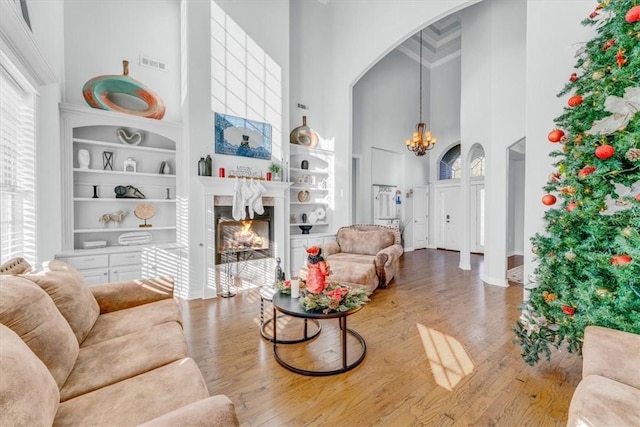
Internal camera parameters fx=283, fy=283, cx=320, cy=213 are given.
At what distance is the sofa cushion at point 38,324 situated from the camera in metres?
1.28

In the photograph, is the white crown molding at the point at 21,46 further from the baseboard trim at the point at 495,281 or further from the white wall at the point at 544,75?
the baseboard trim at the point at 495,281

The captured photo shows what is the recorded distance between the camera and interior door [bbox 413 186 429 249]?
28.3ft

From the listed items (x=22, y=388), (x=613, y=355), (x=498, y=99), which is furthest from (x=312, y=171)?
(x=22, y=388)

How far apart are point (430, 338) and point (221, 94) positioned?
446 cm

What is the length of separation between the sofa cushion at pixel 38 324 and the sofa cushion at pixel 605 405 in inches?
91.7

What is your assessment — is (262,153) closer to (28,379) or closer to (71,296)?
(71,296)

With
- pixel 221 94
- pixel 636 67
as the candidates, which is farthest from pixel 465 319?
pixel 221 94

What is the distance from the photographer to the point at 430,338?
9.33 ft

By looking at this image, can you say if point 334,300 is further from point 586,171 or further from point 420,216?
point 420,216

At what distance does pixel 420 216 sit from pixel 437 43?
16.8 feet

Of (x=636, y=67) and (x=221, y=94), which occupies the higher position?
(x=221, y=94)

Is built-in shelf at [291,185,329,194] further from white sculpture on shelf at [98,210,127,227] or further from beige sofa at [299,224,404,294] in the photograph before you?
white sculpture on shelf at [98,210,127,227]

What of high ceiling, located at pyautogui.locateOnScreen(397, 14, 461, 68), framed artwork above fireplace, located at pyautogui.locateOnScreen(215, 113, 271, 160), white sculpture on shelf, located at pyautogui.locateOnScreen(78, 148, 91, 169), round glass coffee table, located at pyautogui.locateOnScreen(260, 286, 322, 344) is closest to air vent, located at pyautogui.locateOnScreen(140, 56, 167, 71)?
framed artwork above fireplace, located at pyautogui.locateOnScreen(215, 113, 271, 160)

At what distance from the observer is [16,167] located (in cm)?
256
